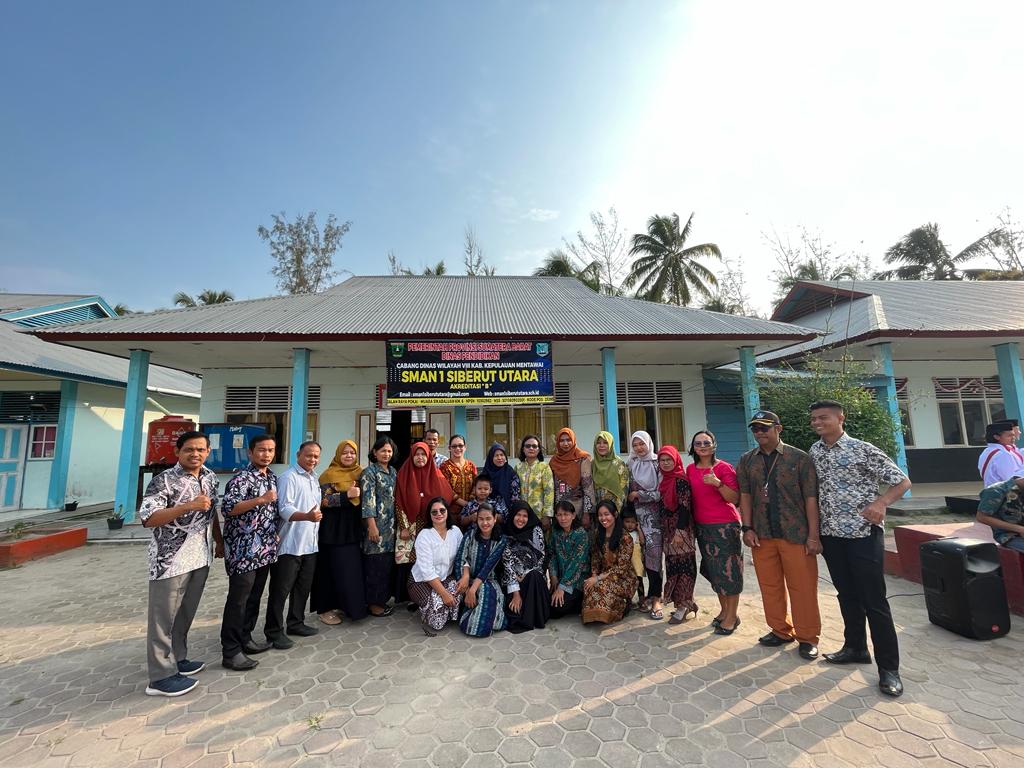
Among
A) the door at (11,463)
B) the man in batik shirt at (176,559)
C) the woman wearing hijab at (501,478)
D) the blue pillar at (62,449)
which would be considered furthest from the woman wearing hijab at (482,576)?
the door at (11,463)

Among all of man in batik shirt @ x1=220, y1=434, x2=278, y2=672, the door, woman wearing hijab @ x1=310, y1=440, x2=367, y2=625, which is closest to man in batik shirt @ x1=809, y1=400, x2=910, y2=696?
woman wearing hijab @ x1=310, y1=440, x2=367, y2=625

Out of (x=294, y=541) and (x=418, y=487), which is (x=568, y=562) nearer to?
(x=418, y=487)

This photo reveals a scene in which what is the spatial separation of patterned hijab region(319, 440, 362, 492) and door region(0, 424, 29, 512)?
1022 cm

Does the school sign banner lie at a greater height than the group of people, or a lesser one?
greater

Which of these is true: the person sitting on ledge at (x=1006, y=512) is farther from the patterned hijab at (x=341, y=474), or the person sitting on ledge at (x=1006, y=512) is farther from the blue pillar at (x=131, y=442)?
the blue pillar at (x=131, y=442)

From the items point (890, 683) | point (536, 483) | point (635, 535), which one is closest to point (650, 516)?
point (635, 535)

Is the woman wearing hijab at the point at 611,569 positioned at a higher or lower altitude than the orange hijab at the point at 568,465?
lower

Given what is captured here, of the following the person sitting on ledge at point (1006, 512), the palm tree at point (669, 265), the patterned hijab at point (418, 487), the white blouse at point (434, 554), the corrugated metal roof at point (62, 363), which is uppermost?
the palm tree at point (669, 265)

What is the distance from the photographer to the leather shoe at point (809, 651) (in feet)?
9.15

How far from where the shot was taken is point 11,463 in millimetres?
9039

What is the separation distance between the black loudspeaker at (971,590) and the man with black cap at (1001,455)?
1.52m

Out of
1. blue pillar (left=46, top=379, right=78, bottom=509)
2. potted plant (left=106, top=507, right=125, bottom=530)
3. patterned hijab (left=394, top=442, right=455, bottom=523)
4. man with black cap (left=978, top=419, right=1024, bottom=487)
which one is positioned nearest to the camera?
patterned hijab (left=394, top=442, right=455, bottom=523)

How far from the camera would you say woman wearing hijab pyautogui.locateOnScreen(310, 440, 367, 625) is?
3.45m

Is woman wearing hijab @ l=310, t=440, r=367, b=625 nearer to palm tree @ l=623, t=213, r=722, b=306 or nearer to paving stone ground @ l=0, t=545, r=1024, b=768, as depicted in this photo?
paving stone ground @ l=0, t=545, r=1024, b=768
